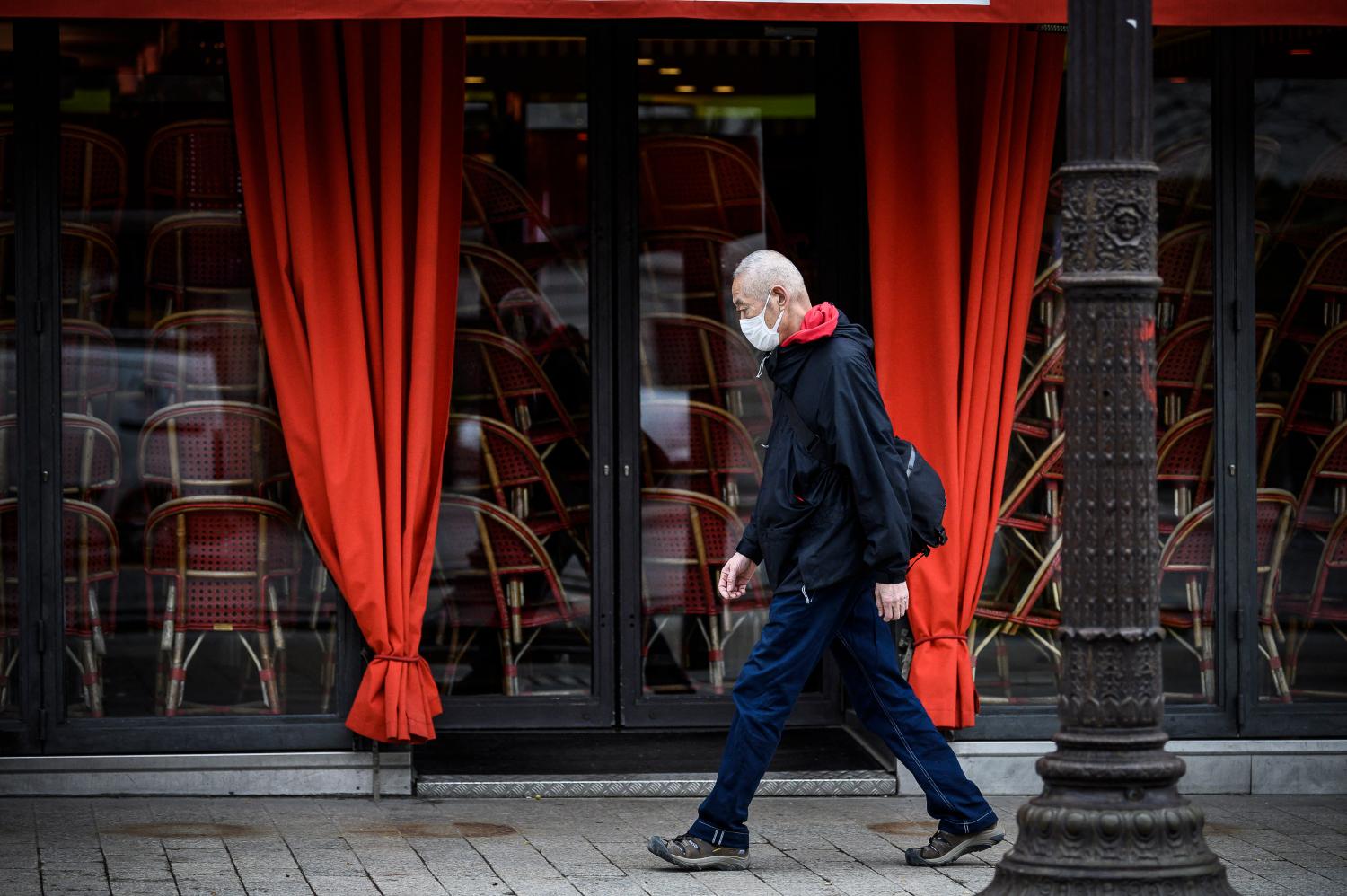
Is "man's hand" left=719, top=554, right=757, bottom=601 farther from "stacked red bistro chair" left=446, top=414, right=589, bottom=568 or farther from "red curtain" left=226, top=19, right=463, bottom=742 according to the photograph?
"stacked red bistro chair" left=446, top=414, right=589, bottom=568

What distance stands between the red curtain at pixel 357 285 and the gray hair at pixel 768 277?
4.82 ft

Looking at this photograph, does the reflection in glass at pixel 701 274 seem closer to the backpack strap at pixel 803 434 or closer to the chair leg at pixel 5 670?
the backpack strap at pixel 803 434

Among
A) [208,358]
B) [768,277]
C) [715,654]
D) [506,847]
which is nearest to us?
[768,277]

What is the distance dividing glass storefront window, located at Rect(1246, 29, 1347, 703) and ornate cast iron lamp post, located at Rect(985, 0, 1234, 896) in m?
3.17

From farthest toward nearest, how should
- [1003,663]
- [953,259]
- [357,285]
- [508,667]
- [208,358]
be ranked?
[508,667], [1003,663], [208,358], [953,259], [357,285]

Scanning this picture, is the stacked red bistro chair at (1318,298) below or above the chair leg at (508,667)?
above

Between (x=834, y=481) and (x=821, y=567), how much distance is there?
0.26 meters

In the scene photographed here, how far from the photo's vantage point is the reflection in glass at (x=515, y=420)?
7.80m

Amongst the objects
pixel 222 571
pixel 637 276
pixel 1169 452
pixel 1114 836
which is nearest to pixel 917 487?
pixel 1114 836

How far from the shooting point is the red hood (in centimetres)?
589

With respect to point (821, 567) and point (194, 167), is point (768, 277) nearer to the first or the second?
point (821, 567)

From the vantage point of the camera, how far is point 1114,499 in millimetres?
4484

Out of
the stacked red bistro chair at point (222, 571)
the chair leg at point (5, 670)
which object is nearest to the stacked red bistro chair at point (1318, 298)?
the stacked red bistro chair at point (222, 571)

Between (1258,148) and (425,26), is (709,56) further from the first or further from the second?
(1258,148)
